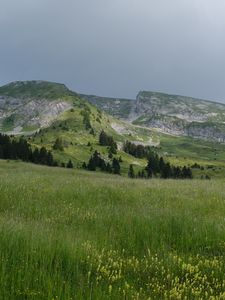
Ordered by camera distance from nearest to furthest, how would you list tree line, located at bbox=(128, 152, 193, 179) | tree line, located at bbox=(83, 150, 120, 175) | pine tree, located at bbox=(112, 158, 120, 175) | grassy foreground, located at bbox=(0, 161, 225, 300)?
grassy foreground, located at bbox=(0, 161, 225, 300)
tree line, located at bbox=(128, 152, 193, 179)
tree line, located at bbox=(83, 150, 120, 175)
pine tree, located at bbox=(112, 158, 120, 175)

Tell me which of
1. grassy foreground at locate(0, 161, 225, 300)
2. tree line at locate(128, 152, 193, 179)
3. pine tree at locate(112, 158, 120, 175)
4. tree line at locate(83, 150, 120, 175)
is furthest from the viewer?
pine tree at locate(112, 158, 120, 175)

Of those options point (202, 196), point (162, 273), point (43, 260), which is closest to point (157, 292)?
point (162, 273)

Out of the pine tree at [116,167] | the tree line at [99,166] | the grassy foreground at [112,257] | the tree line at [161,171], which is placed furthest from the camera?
the pine tree at [116,167]

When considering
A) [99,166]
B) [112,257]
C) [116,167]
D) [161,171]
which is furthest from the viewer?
[116,167]

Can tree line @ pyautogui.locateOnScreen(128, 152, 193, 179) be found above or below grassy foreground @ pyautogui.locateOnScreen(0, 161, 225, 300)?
below

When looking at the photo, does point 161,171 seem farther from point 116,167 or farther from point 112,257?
point 112,257

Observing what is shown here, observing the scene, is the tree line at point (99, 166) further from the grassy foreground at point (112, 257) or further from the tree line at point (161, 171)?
the grassy foreground at point (112, 257)

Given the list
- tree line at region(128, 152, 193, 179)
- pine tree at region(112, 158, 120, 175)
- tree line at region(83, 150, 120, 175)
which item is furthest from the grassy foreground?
pine tree at region(112, 158, 120, 175)

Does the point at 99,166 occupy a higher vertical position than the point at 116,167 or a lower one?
higher

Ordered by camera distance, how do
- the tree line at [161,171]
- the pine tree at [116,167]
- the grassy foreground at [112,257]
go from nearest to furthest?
the grassy foreground at [112,257] → the tree line at [161,171] → the pine tree at [116,167]

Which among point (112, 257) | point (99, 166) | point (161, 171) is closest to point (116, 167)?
point (99, 166)

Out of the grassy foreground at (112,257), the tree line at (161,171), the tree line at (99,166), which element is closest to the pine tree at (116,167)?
the tree line at (99,166)

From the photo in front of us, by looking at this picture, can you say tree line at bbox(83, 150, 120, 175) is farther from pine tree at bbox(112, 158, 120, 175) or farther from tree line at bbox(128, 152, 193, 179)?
tree line at bbox(128, 152, 193, 179)

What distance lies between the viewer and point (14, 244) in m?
6.39
